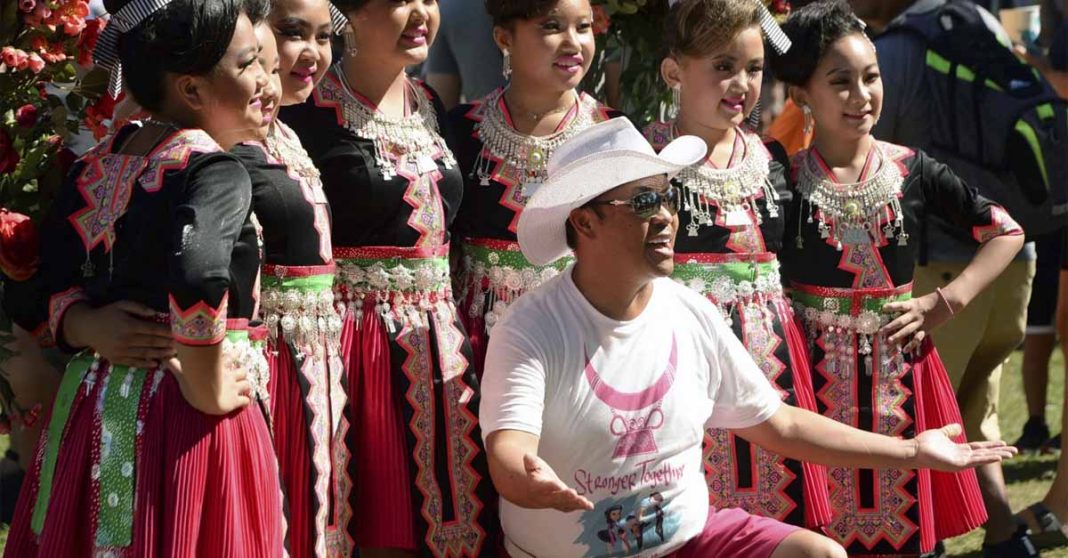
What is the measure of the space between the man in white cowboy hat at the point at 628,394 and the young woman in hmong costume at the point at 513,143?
1.71 ft

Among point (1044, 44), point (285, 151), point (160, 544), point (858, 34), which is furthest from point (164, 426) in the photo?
point (1044, 44)

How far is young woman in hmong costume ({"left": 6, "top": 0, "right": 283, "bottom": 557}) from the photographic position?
3.23 m

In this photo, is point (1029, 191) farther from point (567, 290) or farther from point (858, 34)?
point (567, 290)

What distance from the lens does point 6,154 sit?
12.4ft

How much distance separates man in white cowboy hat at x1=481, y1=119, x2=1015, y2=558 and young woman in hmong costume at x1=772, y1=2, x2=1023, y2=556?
3.22 ft

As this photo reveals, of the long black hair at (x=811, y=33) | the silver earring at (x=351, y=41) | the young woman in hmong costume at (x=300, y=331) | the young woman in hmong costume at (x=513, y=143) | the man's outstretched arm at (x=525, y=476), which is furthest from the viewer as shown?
the long black hair at (x=811, y=33)

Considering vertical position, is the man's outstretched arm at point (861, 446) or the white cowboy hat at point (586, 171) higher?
the white cowboy hat at point (586, 171)

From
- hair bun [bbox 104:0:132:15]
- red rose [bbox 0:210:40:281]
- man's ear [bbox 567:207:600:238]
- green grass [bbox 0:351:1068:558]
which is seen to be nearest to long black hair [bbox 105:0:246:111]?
hair bun [bbox 104:0:132:15]

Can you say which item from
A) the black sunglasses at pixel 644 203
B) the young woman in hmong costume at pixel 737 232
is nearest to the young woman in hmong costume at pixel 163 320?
the black sunglasses at pixel 644 203

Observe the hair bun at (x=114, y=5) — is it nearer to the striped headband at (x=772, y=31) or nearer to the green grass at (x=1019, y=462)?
the striped headband at (x=772, y=31)

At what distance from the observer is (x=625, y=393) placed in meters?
3.62

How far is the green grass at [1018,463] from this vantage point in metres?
5.90

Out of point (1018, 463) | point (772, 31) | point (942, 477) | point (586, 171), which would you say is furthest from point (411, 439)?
point (1018, 463)

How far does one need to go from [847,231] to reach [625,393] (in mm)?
1404
